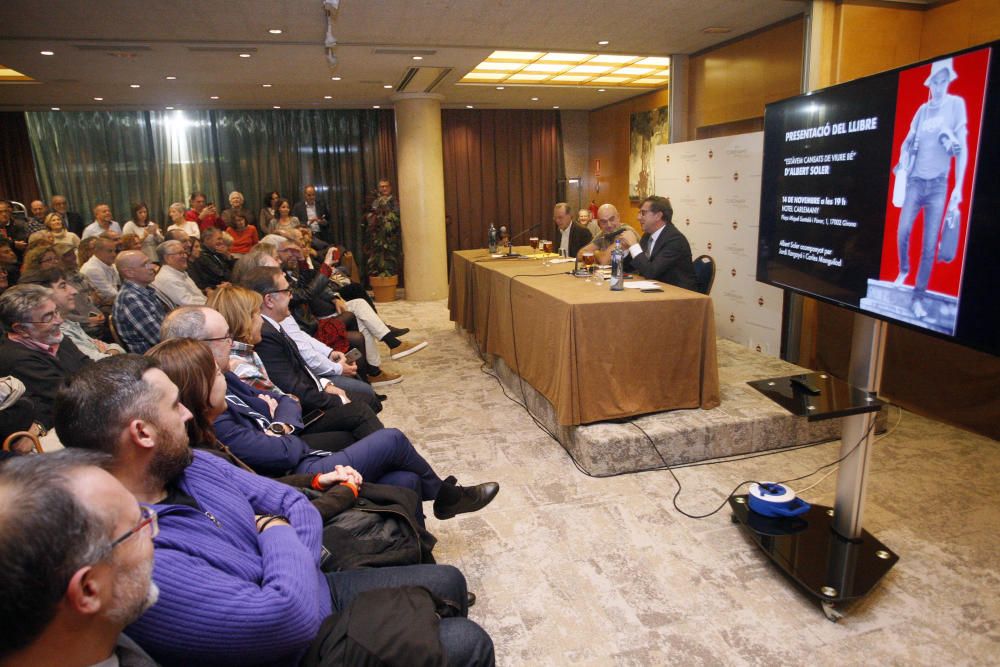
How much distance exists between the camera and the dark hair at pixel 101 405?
1.29m

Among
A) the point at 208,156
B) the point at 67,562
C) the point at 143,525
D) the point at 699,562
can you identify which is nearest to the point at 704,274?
the point at 699,562


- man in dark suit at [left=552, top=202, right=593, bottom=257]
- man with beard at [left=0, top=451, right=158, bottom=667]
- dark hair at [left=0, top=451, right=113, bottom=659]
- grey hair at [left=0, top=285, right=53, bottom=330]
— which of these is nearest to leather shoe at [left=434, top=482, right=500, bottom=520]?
man with beard at [left=0, top=451, right=158, bottom=667]

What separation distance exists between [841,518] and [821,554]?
18 cm

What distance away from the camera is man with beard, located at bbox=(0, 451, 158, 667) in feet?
2.61

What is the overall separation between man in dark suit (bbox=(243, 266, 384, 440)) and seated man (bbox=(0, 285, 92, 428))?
2.60 feet

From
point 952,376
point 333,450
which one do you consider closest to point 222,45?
point 333,450

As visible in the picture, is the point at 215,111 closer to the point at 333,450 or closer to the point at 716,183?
the point at 716,183

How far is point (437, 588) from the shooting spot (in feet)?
5.46

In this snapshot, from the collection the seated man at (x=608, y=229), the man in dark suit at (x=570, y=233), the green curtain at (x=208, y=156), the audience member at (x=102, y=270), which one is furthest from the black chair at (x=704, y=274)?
the green curtain at (x=208, y=156)

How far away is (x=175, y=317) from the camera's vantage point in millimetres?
2197

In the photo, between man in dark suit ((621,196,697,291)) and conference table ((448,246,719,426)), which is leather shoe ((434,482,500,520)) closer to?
conference table ((448,246,719,426))

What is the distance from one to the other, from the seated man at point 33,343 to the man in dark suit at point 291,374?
79cm

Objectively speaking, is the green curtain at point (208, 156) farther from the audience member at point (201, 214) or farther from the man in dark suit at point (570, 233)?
the man in dark suit at point (570, 233)

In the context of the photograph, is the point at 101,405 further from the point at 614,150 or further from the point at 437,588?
the point at 614,150
